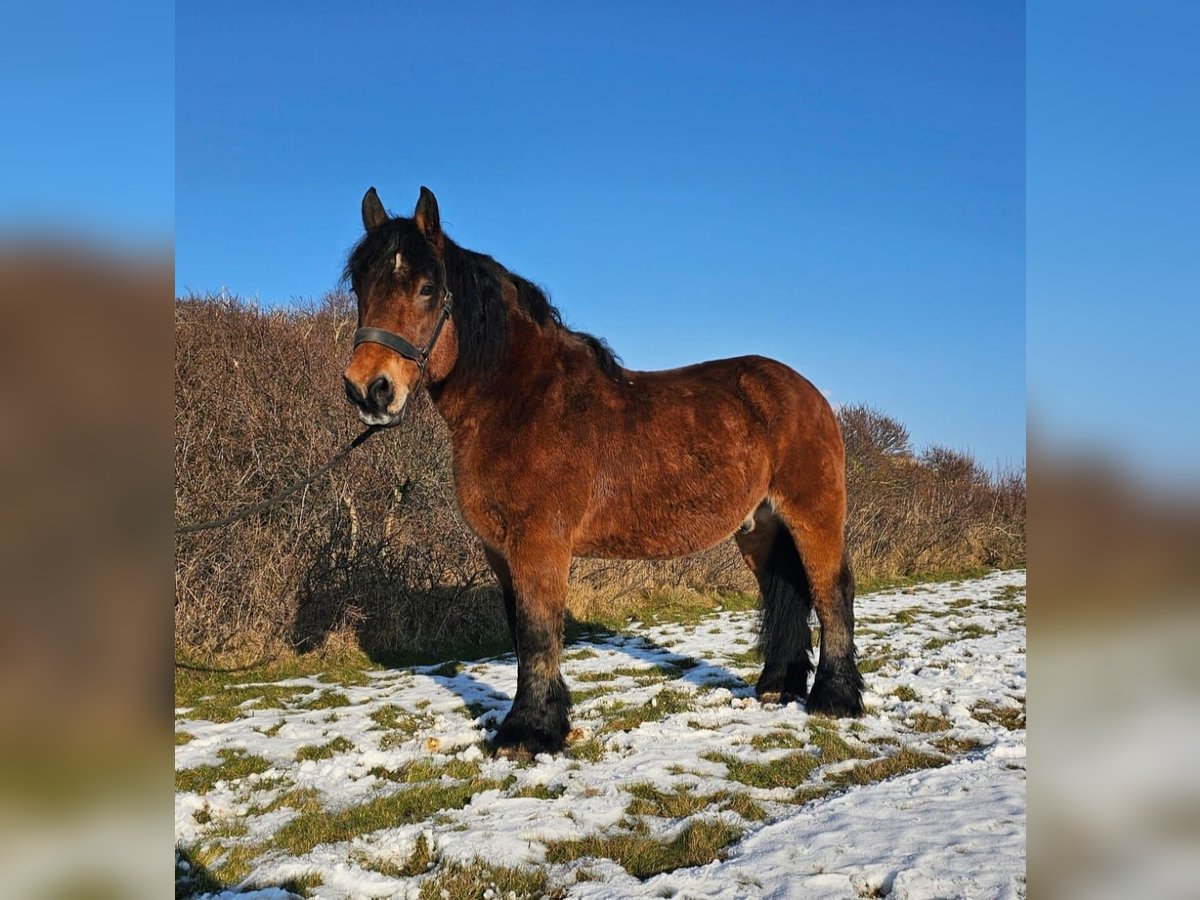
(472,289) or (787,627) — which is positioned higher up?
(472,289)

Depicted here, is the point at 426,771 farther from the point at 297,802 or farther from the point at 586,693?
the point at 586,693

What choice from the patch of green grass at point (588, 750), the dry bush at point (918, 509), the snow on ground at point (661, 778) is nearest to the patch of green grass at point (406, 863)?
the snow on ground at point (661, 778)

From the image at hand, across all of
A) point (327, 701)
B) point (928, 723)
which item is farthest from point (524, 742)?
point (928, 723)

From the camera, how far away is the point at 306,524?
8.35 meters

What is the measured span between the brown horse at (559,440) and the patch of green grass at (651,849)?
121 centimetres

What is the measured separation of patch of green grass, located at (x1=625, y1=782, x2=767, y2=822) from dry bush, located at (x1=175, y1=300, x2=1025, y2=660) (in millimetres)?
4644

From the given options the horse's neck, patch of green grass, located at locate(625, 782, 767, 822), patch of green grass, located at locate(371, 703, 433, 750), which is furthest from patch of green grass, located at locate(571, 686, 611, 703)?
the horse's neck

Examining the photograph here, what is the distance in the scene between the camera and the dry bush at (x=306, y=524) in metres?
7.75

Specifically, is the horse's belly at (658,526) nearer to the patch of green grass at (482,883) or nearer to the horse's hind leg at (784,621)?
the horse's hind leg at (784,621)

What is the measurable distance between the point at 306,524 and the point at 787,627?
17.5 feet

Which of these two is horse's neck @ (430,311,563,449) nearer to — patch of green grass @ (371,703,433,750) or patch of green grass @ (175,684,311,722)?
patch of green grass @ (371,703,433,750)

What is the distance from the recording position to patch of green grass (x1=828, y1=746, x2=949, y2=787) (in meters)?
3.92

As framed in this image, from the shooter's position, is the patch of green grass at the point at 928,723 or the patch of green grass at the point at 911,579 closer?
the patch of green grass at the point at 928,723
